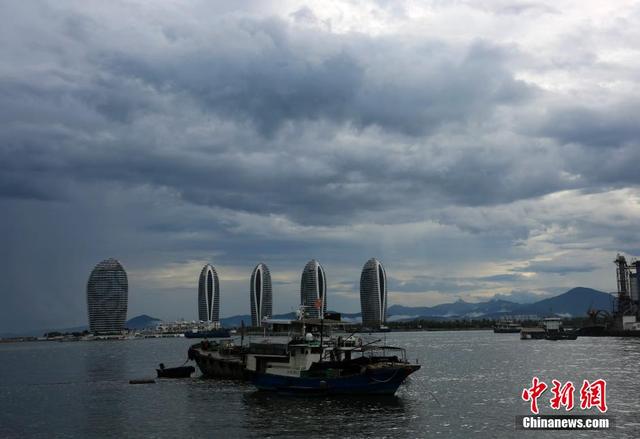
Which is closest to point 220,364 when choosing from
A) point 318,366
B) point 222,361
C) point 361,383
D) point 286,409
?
point 222,361

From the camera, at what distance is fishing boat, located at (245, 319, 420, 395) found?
65.9 m

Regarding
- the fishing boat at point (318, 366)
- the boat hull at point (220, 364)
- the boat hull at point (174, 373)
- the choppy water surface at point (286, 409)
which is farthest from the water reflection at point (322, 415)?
the boat hull at point (174, 373)

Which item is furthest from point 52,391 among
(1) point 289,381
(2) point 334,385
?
(2) point 334,385

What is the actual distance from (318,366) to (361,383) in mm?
5318

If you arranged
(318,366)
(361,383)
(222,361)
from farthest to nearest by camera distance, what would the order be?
(222,361)
(318,366)
(361,383)

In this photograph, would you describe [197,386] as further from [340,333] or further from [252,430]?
[252,430]

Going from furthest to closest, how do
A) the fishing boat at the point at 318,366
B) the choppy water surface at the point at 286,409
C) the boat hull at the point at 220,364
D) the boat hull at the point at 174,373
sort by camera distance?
1. the boat hull at the point at 174,373
2. the boat hull at the point at 220,364
3. the fishing boat at the point at 318,366
4. the choppy water surface at the point at 286,409

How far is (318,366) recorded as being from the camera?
68.4 m

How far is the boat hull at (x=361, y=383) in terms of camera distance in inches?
2574

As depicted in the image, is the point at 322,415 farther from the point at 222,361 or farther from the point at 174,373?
the point at 174,373

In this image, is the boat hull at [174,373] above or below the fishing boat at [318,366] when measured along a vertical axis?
below

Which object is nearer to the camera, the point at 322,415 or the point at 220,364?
the point at 322,415

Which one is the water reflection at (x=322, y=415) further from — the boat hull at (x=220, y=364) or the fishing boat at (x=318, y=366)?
the boat hull at (x=220, y=364)

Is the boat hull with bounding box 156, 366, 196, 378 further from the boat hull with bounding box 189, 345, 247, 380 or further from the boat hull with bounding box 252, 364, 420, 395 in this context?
the boat hull with bounding box 252, 364, 420, 395
